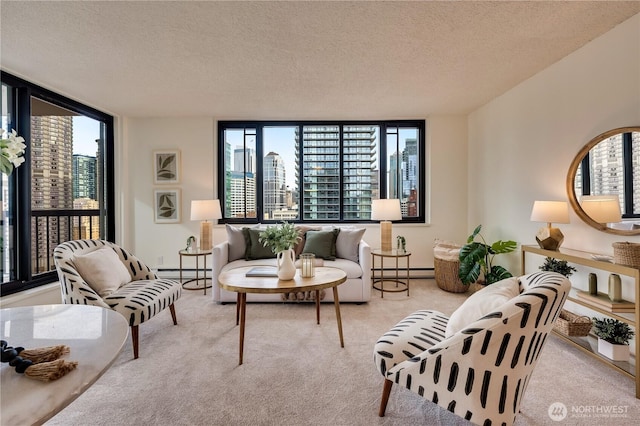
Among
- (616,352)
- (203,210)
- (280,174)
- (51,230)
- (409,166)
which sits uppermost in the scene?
(409,166)

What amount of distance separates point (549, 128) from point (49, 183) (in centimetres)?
547

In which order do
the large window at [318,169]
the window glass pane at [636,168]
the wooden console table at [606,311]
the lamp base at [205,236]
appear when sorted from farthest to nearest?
the large window at [318,169] < the lamp base at [205,236] < the window glass pane at [636,168] < the wooden console table at [606,311]

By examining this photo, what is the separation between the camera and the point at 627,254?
1.86 meters

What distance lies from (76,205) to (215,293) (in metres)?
2.27

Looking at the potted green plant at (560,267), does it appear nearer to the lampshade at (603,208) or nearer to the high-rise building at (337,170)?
the lampshade at (603,208)

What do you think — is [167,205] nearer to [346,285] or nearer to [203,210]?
[203,210]

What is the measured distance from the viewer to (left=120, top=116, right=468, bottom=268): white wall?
4.44m

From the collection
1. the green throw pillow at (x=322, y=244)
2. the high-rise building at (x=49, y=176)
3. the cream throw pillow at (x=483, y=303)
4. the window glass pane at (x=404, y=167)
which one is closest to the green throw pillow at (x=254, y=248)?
the green throw pillow at (x=322, y=244)

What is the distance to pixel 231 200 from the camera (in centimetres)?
464

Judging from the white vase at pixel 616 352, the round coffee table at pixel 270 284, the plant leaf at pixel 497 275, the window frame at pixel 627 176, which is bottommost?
the white vase at pixel 616 352

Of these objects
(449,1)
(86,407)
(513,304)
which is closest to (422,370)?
(513,304)

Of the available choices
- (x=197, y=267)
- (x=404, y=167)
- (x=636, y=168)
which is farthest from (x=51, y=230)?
(x=636, y=168)

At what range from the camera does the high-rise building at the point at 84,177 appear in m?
3.77

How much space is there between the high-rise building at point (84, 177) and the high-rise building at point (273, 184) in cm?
233
